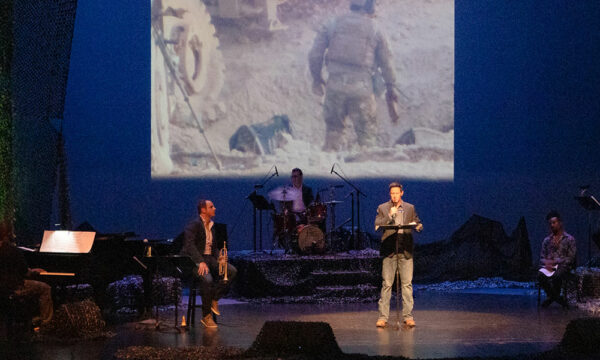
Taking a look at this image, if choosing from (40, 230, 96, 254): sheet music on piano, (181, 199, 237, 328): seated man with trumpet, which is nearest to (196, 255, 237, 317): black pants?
(181, 199, 237, 328): seated man with trumpet

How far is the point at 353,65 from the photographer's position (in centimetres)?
1169

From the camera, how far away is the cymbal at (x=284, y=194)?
32.8ft

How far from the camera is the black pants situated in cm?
777

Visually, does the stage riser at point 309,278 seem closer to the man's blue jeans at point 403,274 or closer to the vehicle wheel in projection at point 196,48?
the man's blue jeans at point 403,274

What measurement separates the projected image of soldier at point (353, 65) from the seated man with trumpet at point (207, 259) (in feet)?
13.4

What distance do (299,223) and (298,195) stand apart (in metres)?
0.38

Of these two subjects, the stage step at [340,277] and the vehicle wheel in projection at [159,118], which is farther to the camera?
the vehicle wheel in projection at [159,118]

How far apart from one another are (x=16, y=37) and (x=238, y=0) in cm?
365

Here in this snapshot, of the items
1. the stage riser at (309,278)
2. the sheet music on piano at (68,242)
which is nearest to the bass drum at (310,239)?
the stage riser at (309,278)

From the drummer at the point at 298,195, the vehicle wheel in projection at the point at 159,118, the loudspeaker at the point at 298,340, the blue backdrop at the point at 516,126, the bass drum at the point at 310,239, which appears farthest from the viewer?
the blue backdrop at the point at 516,126

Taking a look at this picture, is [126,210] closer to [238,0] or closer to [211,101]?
[211,101]

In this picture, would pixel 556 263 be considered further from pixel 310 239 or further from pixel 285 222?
pixel 285 222

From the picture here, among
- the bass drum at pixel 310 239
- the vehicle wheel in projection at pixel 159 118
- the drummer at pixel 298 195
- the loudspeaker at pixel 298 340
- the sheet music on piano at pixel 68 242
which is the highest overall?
the vehicle wheel in projection at pixel 159 118

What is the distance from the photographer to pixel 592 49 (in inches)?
496
